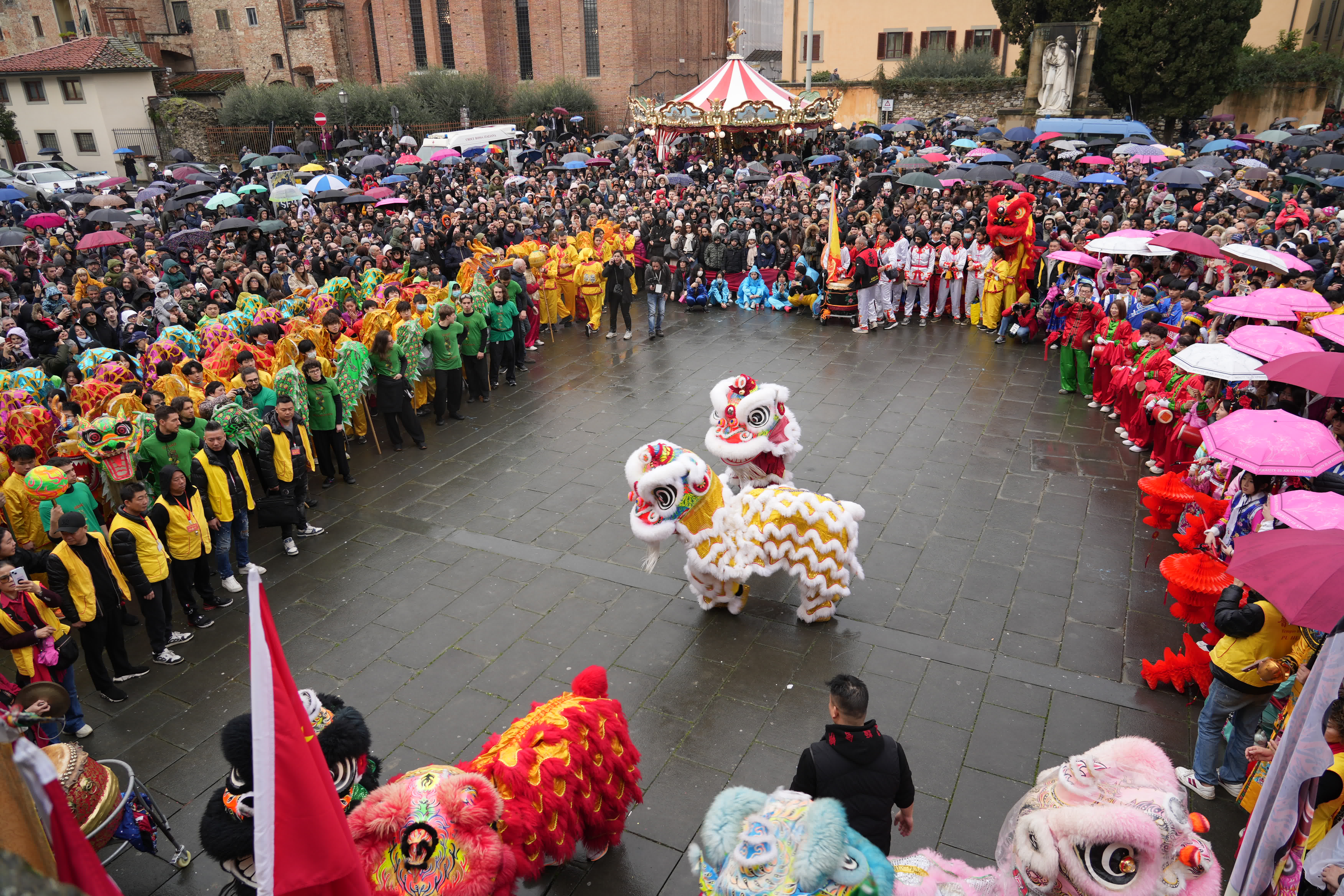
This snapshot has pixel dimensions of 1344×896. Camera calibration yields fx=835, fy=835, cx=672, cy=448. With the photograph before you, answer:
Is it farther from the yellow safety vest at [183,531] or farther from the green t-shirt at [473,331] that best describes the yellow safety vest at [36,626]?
the green t-shirt at [473,331]

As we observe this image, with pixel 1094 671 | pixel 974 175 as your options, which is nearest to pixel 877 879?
pixel 1094 671

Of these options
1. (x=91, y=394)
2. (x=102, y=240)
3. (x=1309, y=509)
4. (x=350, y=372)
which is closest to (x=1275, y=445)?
(x=1309, y=509)

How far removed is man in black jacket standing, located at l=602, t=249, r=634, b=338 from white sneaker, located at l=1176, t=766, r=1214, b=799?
1095 cm

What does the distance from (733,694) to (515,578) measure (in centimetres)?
248

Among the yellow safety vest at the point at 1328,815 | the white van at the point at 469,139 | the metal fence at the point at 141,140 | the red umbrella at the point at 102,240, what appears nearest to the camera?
the yellow safety vest at the point at 1328,815

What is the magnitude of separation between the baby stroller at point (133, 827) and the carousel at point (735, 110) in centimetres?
2669

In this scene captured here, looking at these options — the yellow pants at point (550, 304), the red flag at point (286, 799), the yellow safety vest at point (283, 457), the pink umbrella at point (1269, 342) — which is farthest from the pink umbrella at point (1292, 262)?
the yellow safety vest at point (283, 457)

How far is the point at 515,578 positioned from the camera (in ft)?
24.6

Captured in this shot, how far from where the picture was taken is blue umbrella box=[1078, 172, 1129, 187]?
57.4 feet

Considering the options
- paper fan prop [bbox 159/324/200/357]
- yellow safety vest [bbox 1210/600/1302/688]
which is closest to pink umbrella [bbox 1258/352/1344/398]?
yellow safety vest [bbox 1210/600/1302/688]

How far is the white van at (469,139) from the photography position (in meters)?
29.1

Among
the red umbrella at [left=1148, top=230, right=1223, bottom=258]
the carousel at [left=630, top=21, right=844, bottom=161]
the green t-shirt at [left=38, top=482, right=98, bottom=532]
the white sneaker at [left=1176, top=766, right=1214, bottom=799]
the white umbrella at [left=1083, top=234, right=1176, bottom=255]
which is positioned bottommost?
the white sneaker at [left=1176, top=766, right=1214, bottom=799]

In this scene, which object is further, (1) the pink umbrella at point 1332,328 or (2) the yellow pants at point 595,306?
(2) the yellow pants at point 595,306

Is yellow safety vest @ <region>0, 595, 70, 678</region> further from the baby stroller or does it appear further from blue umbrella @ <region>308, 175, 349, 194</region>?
blue umbrella @ <region>308, 175, 349, 194</region>
